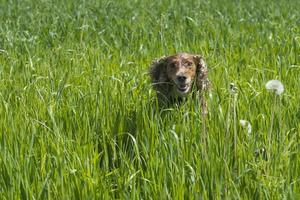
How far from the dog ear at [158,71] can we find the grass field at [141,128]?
11cm

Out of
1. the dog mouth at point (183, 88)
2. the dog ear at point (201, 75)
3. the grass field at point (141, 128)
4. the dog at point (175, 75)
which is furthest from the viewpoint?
the dog ear at point (201, 75)

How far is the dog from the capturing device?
4.06 meters

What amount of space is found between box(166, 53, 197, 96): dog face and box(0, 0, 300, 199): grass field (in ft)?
0.47

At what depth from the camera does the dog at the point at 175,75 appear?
4059mm

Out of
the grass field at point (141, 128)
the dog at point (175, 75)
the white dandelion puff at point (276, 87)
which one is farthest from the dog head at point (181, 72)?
the white dandelion puff at point (276, 87)

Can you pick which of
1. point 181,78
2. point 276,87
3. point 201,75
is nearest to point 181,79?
point 181,78

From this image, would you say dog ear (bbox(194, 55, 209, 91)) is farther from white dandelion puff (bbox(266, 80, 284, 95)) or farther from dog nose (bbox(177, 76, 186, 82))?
white dandelion puff (bbox(266, 80, 284, 95))

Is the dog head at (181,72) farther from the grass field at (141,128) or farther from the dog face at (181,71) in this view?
the grass field at (141,128)

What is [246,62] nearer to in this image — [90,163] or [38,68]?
[38,68]

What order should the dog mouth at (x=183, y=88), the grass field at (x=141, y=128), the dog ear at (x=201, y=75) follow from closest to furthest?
the grass field at (x=141, y=128) < the dog mouth at (x=183, y=88) < the dog ear at (x=201, y=75)

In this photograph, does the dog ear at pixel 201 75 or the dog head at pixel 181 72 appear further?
the dog ear at pixel 201 75

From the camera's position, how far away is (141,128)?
148 inches

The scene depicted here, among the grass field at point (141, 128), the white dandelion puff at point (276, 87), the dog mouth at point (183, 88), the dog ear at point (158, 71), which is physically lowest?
the grass field at point (141, 128)

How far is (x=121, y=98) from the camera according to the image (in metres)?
4.14
